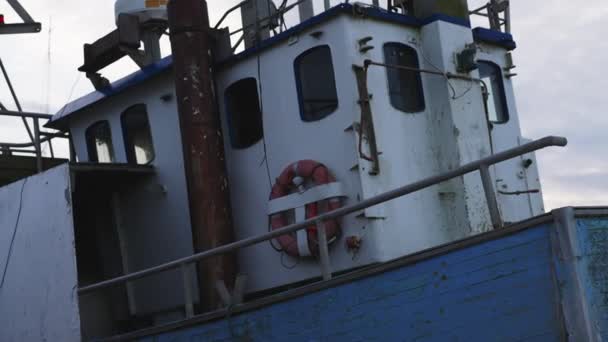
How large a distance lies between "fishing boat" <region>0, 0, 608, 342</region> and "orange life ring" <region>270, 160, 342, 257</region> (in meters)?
0.02

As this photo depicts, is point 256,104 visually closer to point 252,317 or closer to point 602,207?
point 252,317

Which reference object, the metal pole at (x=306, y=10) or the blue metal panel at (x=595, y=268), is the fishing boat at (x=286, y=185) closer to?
the metal pole at (x=306, y=10)

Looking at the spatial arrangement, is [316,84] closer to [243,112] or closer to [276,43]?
[276,43]

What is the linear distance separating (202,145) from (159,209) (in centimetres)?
168

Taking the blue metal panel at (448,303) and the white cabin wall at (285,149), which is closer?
the blue metal panel at (448,303)

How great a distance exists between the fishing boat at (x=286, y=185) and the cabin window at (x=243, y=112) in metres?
0.02

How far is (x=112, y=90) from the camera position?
11.9 m

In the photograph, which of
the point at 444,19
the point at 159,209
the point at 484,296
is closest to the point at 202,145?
the point at 159,209

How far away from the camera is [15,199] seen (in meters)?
10.6

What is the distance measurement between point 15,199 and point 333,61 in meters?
4.05

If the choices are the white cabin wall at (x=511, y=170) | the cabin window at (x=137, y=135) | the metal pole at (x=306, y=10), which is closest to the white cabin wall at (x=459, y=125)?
the white cabin wall at (x=511, y=170)

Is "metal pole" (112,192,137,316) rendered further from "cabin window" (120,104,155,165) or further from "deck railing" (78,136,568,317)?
"deck railing" (78,136,568,317)

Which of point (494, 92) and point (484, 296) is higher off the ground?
point (494, 92)

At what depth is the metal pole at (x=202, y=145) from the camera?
9906 millimetres
